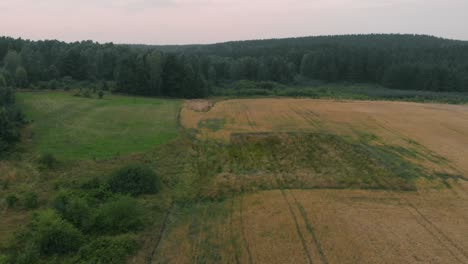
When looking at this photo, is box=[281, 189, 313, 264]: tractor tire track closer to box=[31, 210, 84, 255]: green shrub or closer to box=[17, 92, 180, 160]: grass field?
box=[31, 210, 84, 255]: green shrub

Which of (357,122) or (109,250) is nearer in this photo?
(109,250)

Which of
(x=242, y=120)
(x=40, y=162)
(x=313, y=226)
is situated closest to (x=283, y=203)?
(x=313, y=226)

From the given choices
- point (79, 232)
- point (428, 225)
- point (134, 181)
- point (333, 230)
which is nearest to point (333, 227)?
point (333, 230)

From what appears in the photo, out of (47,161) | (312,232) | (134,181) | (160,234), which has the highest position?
(134,181)

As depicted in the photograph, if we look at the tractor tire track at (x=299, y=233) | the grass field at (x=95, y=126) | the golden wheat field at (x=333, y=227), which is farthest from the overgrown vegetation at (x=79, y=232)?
the grass field at (x=95, y=126)

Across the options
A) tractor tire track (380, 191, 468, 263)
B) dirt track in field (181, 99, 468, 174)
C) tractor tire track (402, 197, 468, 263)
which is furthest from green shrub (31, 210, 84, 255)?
dirt track in field (181, 99, 468, 174)

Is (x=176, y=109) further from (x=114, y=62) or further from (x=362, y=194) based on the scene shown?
(x=114, y=62)

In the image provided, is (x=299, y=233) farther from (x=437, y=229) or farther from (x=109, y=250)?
(x=109, y=250)
